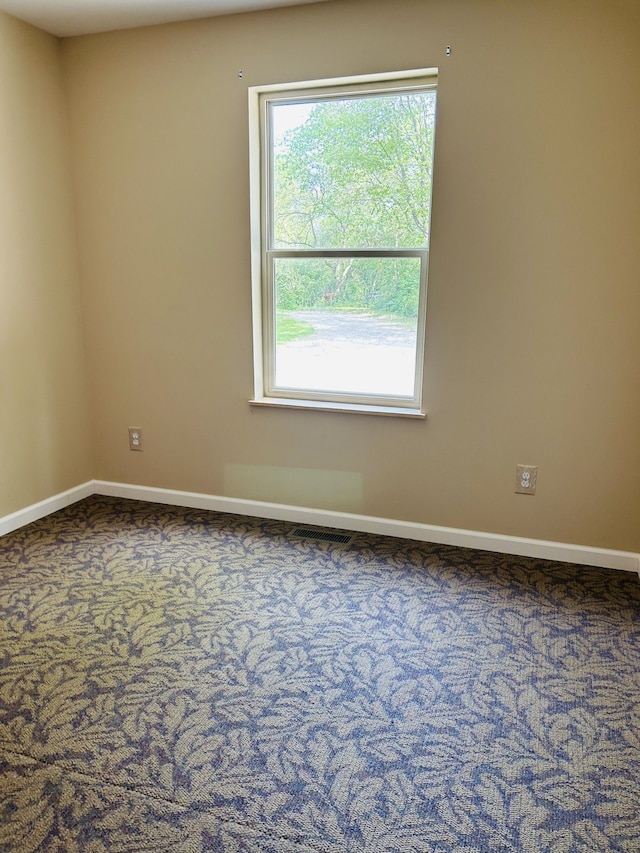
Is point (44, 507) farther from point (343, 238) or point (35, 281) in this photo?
point (343, 238)

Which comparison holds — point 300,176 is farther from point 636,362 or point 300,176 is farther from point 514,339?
point 636,362

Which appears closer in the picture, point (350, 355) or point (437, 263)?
point (437, 263)

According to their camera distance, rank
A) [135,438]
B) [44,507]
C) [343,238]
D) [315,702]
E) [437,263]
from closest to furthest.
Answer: [315,702], [437,263], [343,238], [44,507], [135,438]

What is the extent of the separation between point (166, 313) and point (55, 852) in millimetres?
2715

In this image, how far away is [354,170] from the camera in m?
3.08

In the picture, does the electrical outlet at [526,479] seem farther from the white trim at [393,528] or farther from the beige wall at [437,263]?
the white trim at [393,528]

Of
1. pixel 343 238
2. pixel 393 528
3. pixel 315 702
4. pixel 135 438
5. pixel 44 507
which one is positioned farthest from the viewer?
pixel 135 438

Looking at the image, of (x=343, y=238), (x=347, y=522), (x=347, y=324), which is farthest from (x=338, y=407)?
(x=343, y=238)

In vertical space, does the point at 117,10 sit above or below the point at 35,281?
above

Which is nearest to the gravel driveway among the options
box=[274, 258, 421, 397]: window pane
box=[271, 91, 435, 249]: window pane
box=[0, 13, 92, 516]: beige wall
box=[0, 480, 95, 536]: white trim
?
box=[274, 258, 421, 397]: window pane

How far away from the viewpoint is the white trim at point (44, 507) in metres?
3.31

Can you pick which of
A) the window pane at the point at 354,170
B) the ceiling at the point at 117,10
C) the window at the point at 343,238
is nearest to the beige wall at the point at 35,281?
the ceiling at the point at 117,10

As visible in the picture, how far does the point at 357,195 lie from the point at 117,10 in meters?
1.52

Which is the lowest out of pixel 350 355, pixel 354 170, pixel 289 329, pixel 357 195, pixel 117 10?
pixel 350 355
